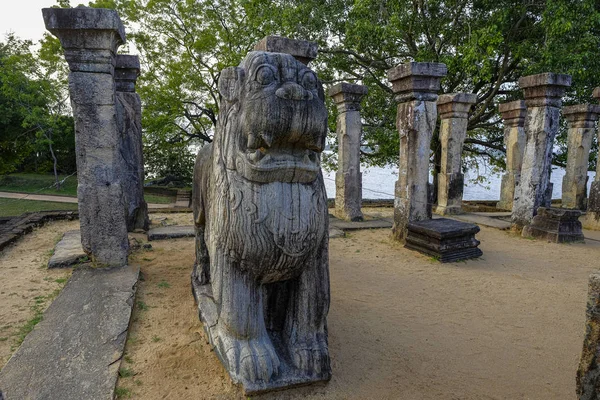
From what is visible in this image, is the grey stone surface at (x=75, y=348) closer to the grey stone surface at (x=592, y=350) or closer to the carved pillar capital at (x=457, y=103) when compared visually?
the grey stone surface at (x=592, y=350)

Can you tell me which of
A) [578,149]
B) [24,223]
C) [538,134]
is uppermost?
[578,149]

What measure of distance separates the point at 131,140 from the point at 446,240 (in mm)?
4967

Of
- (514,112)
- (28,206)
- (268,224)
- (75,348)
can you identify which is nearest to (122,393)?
(75,348)

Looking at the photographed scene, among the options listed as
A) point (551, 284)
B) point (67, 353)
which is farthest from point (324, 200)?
point (551, 284)

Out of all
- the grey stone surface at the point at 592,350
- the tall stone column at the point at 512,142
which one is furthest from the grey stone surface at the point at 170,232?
the tall stone column at the point at 512,142

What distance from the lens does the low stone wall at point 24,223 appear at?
17.7 ft

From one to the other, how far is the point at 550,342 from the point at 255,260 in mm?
2481

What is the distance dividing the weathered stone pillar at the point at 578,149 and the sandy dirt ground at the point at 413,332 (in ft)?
20.8

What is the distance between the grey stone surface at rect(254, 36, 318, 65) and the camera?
477 cm

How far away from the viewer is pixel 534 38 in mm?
9875

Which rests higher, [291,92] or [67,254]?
[291,92]

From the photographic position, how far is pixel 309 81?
2.07 meters

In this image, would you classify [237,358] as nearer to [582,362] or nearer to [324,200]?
[324,200]

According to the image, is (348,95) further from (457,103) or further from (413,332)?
(413,332)
